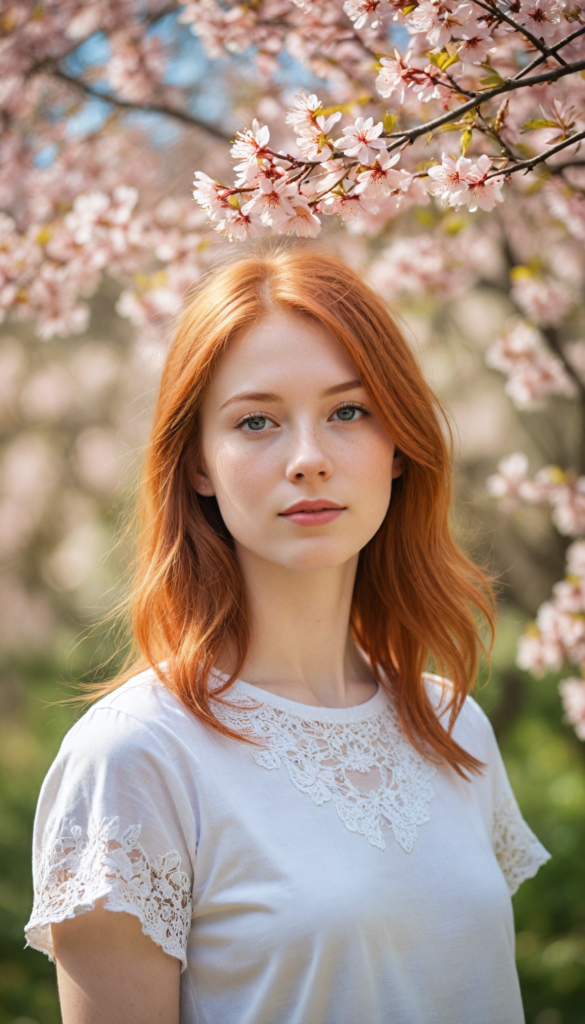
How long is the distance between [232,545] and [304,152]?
2.34 ft

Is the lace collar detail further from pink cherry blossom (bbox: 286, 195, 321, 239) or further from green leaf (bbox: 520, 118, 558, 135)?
green leaf (bbox: 520, 118, 558, 135)

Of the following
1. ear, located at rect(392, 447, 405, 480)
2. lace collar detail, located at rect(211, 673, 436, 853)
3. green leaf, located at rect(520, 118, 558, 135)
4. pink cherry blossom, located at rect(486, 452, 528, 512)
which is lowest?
lace collar detail, located at rect(211, 673, 436, 853)

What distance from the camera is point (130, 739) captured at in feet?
4.15

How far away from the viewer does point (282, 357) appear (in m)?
1.41

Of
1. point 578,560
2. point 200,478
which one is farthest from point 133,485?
point 578,560

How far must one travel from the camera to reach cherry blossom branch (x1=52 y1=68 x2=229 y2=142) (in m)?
2.42

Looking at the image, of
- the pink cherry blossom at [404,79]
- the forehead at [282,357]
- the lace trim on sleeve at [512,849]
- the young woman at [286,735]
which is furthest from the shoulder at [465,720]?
the pink cherry blossom at [404,79]

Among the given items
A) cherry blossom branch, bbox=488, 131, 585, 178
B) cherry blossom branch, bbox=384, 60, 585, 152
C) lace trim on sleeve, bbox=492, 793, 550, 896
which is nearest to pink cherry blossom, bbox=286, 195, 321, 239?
cherry blossom branch, bbox=384, 60, 585, 152

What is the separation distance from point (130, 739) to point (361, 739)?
45 cm

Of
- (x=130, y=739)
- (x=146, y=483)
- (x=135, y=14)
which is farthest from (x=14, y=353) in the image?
(x=130, y=739)

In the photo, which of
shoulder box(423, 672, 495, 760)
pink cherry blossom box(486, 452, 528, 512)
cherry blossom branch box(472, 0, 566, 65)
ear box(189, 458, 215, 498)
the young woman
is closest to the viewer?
cherry blossom branch box(472, 0, 566, 65)

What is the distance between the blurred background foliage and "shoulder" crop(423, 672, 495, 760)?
166 centimetres

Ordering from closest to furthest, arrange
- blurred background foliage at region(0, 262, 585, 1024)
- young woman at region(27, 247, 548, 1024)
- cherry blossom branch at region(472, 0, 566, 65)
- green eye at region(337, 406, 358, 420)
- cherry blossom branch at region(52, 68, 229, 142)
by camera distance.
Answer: cherry blossom branch at region(472, 0, 566, 65) → young woman at region(27, 247, 548, 1024) → green eye at region(337, 406, 358, 420) → cherry blossom branch at region(52, 68, 229, 142) → blurred background foliage at region(0, 262, 585, 1024)

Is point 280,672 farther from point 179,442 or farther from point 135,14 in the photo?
point 135,14
